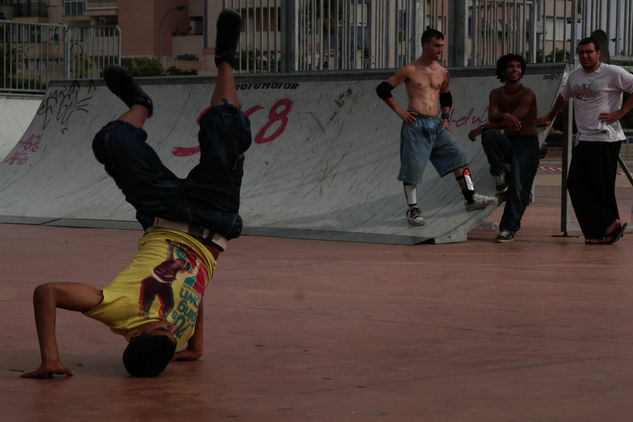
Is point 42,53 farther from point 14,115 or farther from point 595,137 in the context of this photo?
point 595,137

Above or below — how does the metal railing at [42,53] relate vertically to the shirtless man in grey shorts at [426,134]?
above

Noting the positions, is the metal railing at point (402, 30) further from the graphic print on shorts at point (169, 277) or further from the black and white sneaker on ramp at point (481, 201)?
the graphic print on shorts at point (169, 277)

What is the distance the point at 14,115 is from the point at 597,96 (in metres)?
16.6

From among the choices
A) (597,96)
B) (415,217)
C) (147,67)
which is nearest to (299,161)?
(415,217)

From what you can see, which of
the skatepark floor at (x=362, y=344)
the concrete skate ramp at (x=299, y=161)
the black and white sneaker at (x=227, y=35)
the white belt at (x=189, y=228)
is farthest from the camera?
the concrete skate ramp at (x=299, y=161)

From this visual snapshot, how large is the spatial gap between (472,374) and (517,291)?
2.73 metres

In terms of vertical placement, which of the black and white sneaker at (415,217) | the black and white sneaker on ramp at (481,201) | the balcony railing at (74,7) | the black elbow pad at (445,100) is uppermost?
the balcony railing at (74,7)

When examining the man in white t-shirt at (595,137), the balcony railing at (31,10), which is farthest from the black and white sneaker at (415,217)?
the balcony railing at (31,10)

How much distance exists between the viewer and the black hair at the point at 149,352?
457cm

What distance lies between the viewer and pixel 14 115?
80.2 feet

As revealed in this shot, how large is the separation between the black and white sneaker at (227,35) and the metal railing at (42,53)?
17.1 m

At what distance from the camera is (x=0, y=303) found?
6750 mm

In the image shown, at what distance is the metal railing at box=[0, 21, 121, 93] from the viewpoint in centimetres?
2214

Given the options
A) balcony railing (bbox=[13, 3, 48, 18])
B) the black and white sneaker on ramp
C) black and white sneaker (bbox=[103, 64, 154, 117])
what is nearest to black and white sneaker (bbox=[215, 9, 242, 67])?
black and white sneaker (bbox=[103, 64, 154, 117])
